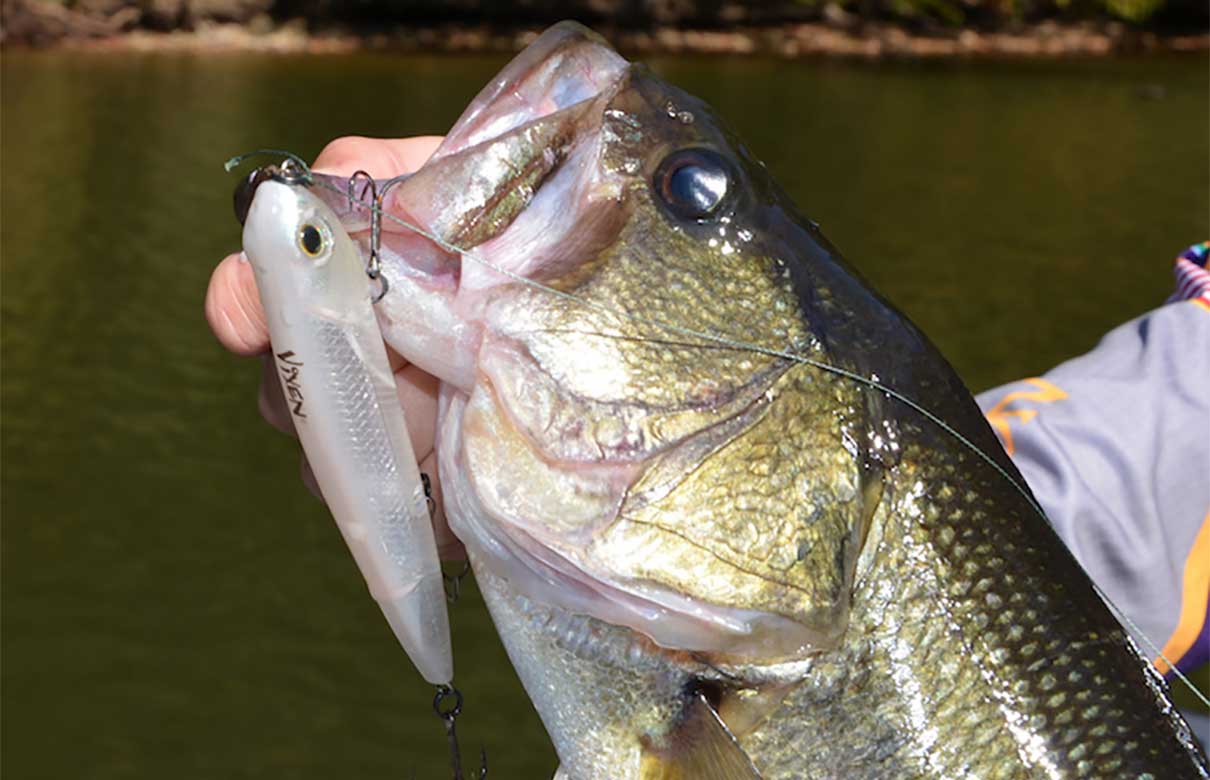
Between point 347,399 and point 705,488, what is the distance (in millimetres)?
469

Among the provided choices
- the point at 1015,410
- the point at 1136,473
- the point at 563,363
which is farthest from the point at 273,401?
the point at 1136,473

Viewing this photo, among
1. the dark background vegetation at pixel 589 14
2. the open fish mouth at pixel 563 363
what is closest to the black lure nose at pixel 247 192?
the open fish mouth at pixel 563 363

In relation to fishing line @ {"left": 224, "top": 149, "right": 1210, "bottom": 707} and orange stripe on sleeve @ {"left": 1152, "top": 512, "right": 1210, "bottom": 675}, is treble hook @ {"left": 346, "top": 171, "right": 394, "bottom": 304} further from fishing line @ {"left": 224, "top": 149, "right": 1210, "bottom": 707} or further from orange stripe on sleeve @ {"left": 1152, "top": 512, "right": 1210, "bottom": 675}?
orange stripe on sleeve @ {"left": 1152, "top": 512, "right": 1210, "bottom": 675}

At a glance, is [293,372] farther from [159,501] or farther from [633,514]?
[159,501]

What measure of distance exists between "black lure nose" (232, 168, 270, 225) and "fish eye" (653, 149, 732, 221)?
0.48 meters

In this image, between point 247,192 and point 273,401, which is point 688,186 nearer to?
point 247,192

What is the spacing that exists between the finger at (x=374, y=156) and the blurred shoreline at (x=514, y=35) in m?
29.6

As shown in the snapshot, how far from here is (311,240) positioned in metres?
1.64

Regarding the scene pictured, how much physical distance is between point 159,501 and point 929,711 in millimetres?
8590

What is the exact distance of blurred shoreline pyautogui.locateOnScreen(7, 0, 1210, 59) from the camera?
29344 millimetres

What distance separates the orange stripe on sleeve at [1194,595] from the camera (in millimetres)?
2746

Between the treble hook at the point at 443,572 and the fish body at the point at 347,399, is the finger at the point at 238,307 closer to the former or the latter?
the fish body at the point at 347,399

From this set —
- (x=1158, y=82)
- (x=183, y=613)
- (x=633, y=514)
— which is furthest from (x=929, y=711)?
(x=1158, y=82)

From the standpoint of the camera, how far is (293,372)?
5.68 feet
